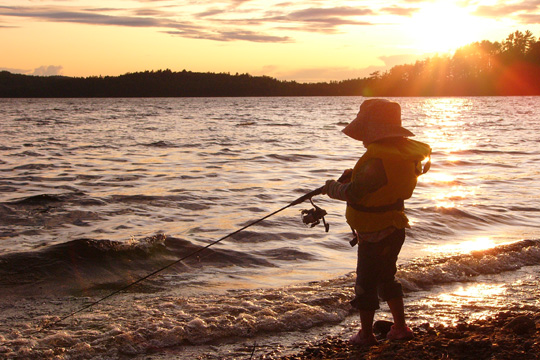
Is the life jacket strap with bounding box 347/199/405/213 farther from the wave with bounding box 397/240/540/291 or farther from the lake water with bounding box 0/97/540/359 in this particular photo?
the wave with bounding box 397/240/540/291

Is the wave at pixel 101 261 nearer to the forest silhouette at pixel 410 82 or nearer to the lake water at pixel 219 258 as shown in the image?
the lake water at pixel 219 258

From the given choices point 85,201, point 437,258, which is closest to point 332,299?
point 437,258

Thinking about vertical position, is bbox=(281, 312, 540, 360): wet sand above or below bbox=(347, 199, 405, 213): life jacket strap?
below

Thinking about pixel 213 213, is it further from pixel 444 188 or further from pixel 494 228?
pixel 444 188

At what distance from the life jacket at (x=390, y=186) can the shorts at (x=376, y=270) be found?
0.41ft

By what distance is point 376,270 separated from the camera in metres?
4.78

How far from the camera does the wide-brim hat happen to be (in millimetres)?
4590

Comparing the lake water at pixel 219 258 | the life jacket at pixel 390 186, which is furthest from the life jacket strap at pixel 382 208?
the lake water at pixel 219 258

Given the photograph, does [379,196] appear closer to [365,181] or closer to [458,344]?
[365,181]

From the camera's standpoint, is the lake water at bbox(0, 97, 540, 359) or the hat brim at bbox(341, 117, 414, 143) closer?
the hat brim at bbox(341, 117, 414, 143)

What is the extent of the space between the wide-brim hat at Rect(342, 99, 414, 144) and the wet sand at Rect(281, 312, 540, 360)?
1.57 m

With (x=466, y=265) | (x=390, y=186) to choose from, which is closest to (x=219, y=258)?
(x=466, y=265)

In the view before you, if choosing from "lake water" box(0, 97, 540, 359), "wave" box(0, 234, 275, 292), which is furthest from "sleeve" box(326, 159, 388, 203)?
"wave" box(0, 234, 275, 292)

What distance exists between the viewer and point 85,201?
38.8 ft
